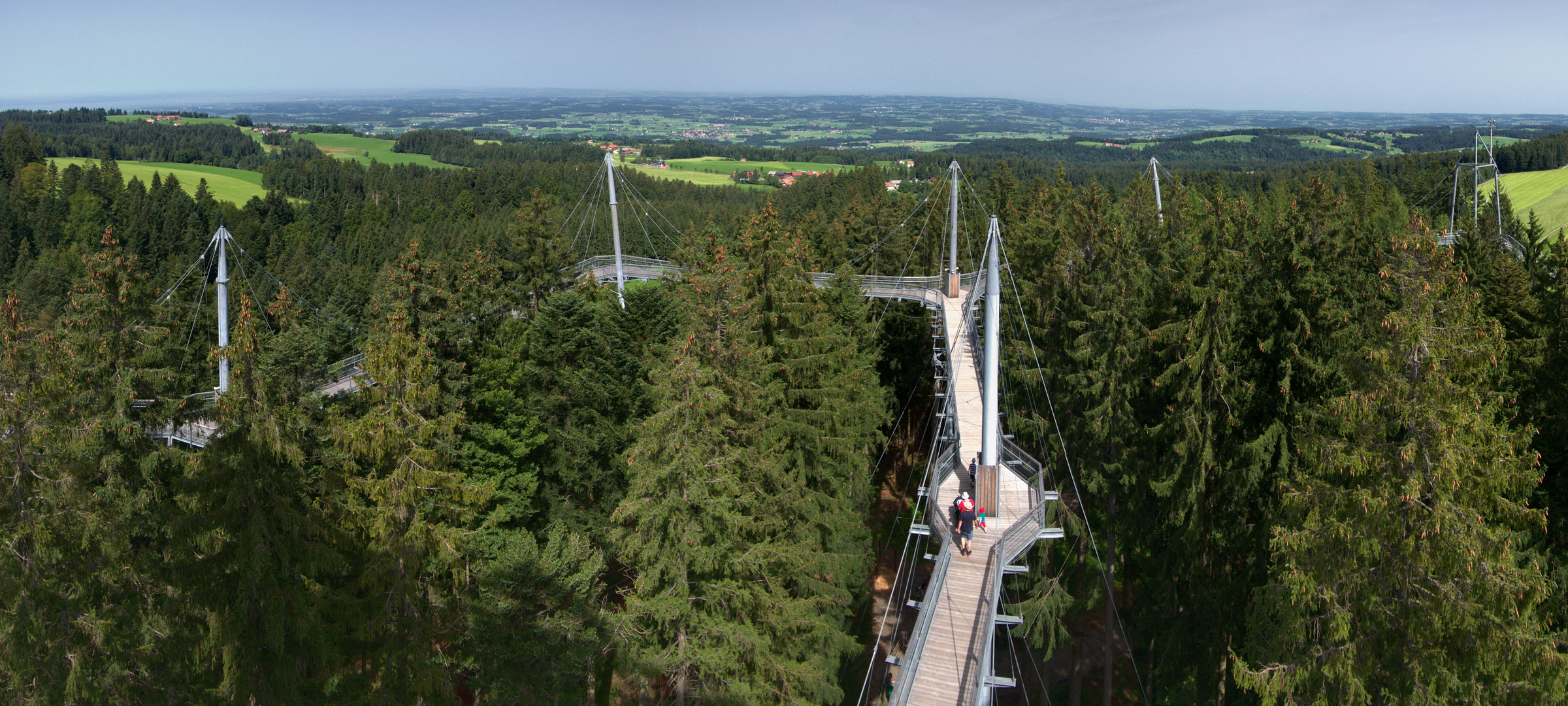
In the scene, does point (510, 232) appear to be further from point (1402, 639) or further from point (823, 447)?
point (1402, 639)

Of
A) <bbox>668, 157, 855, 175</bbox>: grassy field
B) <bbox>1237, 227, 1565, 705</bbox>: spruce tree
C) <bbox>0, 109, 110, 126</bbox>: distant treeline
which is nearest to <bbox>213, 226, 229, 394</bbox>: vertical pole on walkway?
<bbox>1237, 227, 1565, 705</bbox>: spruce tree

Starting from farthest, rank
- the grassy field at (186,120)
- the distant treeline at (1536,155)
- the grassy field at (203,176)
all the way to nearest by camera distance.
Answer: the grassy field at (186,120) < the grassy field at (203,176) < the distant treeline at (1536,155)

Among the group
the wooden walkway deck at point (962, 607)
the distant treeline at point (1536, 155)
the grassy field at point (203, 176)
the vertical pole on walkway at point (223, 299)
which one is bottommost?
the wooden walkway deck at point (962, 607)

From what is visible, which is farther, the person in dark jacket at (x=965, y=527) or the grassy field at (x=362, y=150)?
the grassy field at (x=362, y=150)

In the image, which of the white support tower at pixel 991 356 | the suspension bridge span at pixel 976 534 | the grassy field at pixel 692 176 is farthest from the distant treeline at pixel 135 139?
the white support tower at pixel 991 356

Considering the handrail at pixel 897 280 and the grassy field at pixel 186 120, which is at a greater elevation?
the grassy field at pixel 186 120

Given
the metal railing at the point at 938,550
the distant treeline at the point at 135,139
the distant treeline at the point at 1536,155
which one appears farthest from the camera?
the distant treeline at the point at 135,139

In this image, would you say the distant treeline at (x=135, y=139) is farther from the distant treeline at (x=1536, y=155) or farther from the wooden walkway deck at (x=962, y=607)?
the distant treeline at (x=1536, y=155)
